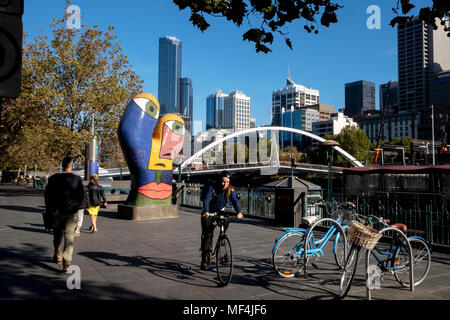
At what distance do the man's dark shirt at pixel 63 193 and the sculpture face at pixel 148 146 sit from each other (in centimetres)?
654

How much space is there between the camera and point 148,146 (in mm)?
12914

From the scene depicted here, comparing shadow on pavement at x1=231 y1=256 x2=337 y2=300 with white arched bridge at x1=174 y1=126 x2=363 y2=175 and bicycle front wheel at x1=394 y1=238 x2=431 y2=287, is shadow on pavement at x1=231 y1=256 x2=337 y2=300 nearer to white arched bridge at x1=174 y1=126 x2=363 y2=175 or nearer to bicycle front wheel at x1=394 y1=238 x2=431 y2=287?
bicycle front wheel at x1=394 y1=238 x2=431 y2=287

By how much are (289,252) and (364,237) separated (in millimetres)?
1533

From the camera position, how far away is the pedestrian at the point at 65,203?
19.8 ft

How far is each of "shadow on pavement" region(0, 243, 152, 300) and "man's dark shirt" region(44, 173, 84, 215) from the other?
3.43 feet

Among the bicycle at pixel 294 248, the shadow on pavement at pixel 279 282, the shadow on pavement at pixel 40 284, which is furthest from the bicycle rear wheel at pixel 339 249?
the shadow on pavement at pixel 40 284

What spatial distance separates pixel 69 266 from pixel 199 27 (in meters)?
4.34

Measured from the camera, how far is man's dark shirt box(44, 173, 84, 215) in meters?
6.09

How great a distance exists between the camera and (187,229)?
1095cm
